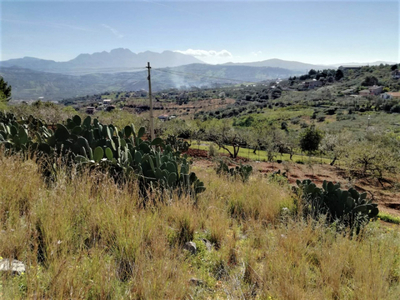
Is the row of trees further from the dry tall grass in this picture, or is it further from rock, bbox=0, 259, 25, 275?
rock, bbox=0, 259, 25, 275

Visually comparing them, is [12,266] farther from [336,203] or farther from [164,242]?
[336,203]

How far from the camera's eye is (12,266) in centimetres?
173

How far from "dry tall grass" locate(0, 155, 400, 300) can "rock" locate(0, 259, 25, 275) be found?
6cm

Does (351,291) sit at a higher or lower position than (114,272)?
lower

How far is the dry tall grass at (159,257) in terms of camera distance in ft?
5.74

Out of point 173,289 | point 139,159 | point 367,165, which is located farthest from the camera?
point 367,165

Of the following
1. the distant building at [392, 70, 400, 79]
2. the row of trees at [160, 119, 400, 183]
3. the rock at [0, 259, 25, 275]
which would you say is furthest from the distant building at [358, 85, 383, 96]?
the rock at [0, 259, 25, 275]

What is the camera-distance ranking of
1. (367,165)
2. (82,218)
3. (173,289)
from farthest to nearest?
1. (367,165)
2. (82,218)
3. (173,289)

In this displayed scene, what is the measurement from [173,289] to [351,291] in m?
1.56

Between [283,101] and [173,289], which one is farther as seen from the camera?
[283,101]

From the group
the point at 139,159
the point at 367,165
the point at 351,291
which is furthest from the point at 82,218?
the point at 367,165

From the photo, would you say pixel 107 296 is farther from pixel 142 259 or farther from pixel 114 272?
pixel 142 259

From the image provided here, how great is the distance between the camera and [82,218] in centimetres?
255

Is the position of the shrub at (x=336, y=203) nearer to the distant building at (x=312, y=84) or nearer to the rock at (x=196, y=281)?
the rock at (x=196, y=281)
